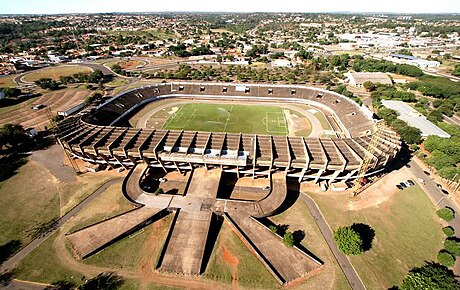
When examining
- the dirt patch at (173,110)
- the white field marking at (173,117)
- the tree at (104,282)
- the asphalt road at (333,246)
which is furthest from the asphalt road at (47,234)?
the asphalt road at (333,246)

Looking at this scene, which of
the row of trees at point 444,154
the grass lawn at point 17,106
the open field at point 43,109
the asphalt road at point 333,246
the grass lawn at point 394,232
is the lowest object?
the grass lawn at point 394,232

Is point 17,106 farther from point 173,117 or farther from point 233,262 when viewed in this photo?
point 233,262

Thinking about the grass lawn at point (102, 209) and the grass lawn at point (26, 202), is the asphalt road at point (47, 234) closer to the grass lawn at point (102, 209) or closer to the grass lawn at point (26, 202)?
the grass lawn at point (102, 209)

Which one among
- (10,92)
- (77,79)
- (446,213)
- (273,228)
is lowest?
(446,213)

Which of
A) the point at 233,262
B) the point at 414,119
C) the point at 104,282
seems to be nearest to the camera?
the point at 104,282

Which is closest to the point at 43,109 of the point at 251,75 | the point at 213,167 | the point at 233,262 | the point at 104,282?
the point at 213,167

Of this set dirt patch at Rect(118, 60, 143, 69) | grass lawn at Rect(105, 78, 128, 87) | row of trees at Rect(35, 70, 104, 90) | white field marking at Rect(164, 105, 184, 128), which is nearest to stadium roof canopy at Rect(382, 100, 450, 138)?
white field marking at Rect(164, 105, 184, 128)
